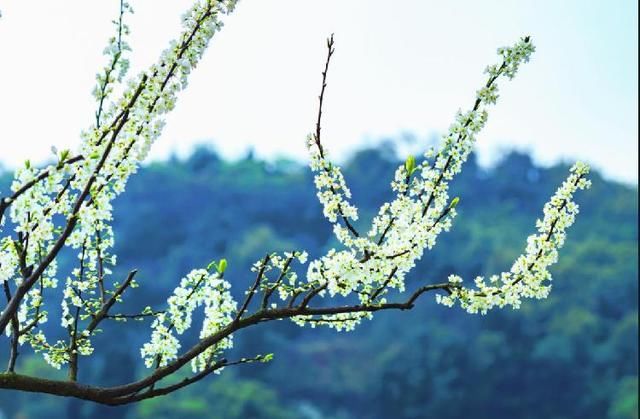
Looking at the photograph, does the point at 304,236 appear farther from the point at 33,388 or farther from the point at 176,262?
the point at 33,388

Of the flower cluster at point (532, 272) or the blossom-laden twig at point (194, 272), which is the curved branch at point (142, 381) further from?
the flower cluster at point (532, 272)

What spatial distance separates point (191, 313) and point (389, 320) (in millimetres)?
63188

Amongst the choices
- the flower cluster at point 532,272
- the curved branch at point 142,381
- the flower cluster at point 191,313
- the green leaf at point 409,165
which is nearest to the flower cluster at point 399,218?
the green leaf at point 409,165

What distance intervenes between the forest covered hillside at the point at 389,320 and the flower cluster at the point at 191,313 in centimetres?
4449

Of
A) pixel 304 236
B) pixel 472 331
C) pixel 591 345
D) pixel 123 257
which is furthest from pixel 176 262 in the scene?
pixel 591 345

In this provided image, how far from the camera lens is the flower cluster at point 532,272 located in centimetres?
396

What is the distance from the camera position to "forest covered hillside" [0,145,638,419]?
5369 centimetres

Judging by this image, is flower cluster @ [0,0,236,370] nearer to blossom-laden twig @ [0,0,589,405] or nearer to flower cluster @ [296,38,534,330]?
blossom-laden twig @ [0,0,589,405]

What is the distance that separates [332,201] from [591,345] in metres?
57.6

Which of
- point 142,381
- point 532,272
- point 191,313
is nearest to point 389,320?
point 532,272

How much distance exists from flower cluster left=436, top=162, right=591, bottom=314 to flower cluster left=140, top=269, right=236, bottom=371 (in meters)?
0.83

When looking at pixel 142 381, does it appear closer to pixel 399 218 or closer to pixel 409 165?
pixel 399 218

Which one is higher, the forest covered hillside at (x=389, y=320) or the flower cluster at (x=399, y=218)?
the forest covered hillside at (x=389, y=320)

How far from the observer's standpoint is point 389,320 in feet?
219
